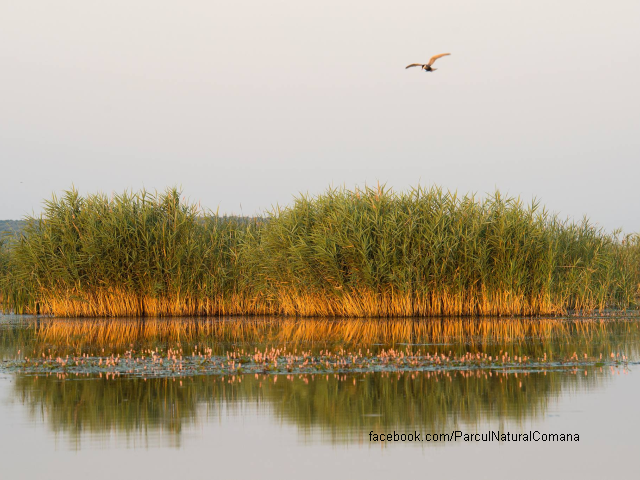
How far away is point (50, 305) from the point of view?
26.6 m

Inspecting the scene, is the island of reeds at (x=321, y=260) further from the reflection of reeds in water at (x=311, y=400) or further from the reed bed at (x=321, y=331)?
the reflection of reeds in water at (x=311, y=400)

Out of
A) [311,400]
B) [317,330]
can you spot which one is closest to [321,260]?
[317,330]

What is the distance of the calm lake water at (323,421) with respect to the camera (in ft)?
22.0

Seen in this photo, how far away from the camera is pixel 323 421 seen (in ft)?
27.7

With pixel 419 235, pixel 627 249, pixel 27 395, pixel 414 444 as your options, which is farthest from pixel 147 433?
pixel 627 249

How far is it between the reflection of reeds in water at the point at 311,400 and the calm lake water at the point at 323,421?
0.02m

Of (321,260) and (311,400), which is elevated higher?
(321,260)

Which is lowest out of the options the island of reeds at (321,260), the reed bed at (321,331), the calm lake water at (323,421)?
the calm lake water at (323,421)

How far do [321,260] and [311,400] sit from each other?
14.3 m

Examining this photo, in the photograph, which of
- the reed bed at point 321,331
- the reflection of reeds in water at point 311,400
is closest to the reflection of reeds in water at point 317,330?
the reed bed at point 321,331

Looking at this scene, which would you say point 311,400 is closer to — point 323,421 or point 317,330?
point 323,421

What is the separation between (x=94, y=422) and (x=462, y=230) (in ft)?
56.1

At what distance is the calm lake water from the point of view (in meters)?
6.70

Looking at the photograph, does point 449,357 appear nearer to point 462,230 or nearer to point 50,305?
point 462,230
